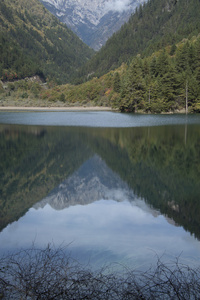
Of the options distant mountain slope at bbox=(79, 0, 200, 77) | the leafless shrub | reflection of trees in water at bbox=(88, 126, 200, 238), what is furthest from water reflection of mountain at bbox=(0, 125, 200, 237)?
distant mountain slope at bbox=(79, 0, 200, 77)

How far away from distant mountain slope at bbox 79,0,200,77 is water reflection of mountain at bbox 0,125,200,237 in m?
114

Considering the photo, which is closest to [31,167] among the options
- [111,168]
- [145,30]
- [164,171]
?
[111,168]

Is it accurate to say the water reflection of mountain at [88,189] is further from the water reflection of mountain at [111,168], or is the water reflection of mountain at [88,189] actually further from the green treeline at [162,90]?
the green treeline at [162,90]

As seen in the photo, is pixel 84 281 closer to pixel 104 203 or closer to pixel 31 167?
pixel 104 203

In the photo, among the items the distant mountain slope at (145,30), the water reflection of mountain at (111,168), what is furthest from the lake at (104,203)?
the distant mountain slope at (145,30)

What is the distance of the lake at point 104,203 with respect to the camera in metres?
6.54

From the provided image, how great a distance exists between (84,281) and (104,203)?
4854 millimetres

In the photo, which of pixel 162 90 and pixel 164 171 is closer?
pixel 164 171

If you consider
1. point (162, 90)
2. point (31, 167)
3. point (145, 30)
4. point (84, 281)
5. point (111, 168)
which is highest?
point (145, 30)

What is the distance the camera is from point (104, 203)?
971cm

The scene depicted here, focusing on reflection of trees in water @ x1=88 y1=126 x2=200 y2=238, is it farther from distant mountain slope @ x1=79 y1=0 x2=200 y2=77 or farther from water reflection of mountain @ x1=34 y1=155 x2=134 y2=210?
distant mountain slope @ x1=79 y1=0 x2=200 y2=77

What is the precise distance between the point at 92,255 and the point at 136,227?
1922 mm

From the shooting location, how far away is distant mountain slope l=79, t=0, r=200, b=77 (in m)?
135

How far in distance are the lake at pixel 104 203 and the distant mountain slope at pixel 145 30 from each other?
118852 mm
